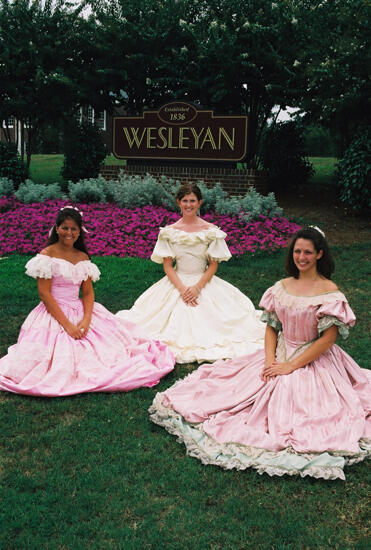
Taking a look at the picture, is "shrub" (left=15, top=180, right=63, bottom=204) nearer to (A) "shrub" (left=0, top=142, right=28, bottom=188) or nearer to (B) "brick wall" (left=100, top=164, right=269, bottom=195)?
(A) "shrub" (left=0, top=142, right=28, bottom=188)

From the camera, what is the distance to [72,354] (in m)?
4.52

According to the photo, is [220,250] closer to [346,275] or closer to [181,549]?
[346,275]

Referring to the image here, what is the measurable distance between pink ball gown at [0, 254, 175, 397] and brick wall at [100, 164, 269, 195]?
7.27 meters

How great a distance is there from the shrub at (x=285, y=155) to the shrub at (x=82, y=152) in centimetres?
459

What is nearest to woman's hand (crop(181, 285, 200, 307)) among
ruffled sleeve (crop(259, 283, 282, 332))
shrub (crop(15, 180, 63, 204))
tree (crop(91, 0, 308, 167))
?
ruffled sleeve (crop(259, 283, 282, 332))

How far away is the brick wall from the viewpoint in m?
11.7

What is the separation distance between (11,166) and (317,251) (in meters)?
11.2

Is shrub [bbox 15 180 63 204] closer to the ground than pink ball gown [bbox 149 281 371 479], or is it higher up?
higher up

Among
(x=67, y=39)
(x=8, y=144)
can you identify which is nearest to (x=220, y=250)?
(x=8, y=144)

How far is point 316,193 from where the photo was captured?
12594 mm

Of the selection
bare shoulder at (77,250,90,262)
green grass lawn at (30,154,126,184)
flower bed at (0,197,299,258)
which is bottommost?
flower bed at (0,197,299,258)

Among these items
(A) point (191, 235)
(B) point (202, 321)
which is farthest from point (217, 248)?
(B) point (202, 321)

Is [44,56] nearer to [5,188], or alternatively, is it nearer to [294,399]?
[5,188]

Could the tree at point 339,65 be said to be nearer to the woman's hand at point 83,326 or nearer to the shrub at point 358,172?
the shrub at point 358,172
